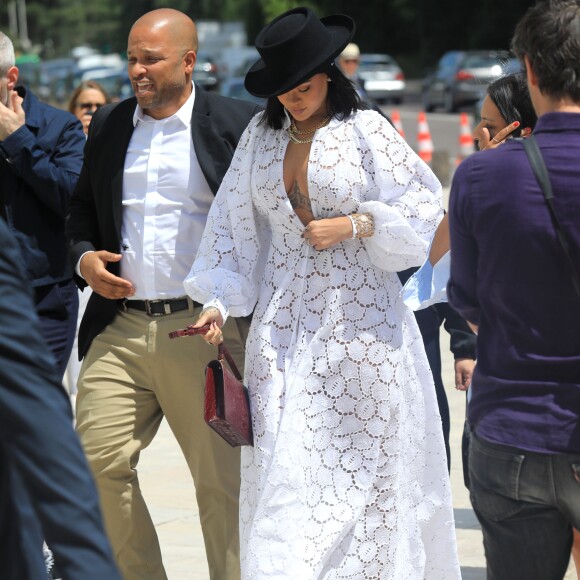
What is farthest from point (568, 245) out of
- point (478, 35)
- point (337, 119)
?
point (478, 35)

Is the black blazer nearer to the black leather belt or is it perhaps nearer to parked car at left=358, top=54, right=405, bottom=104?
the black leather belt

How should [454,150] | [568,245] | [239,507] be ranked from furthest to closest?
[454,150] < [239,507] < [568,245]

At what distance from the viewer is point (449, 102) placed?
136 feet

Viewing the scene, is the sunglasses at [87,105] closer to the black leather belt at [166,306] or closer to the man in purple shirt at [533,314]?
the black leather belt at [166,306]

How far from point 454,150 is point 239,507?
2288cm

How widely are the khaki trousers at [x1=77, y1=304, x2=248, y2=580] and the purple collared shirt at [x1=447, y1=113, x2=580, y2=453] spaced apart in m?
2.06

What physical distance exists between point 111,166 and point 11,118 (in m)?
0.55

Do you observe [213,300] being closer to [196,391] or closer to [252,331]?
[252,331]

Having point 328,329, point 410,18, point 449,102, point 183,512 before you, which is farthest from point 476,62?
point 328,329

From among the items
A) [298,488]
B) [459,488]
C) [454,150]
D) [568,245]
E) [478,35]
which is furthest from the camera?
[478,35]

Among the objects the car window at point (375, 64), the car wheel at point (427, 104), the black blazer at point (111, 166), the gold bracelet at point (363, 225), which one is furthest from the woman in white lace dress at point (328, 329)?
the car window at point (375, 64)

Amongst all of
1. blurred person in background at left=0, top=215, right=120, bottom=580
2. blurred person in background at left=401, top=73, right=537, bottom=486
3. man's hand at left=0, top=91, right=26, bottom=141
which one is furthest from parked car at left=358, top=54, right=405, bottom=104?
blurred person in background at left=0, top=215, right=120, bottom=580

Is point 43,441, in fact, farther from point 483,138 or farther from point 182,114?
point 182,114

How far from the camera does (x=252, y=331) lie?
478 centimetres
